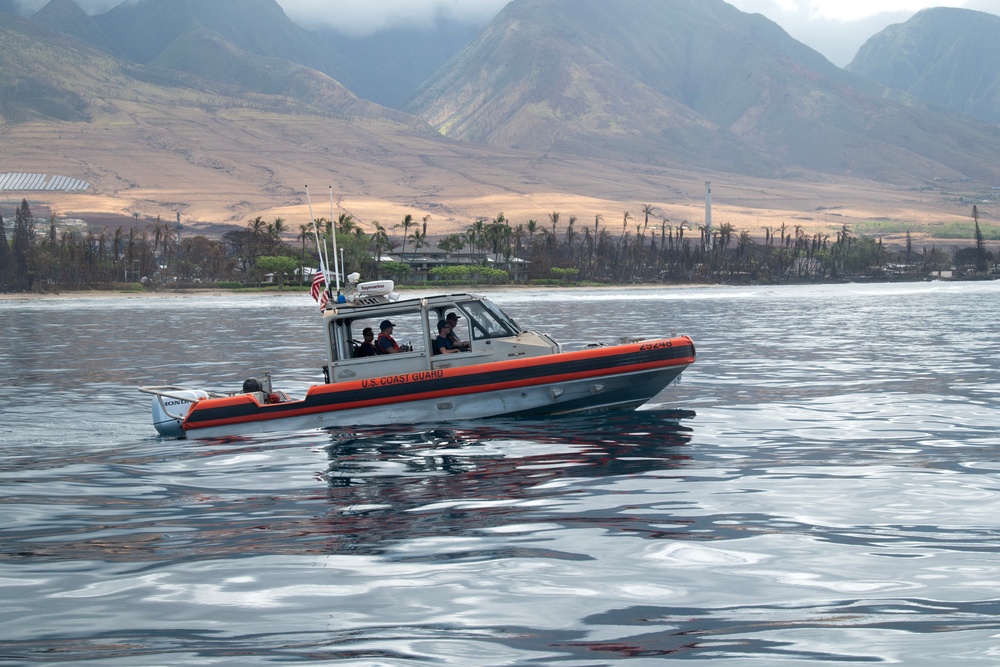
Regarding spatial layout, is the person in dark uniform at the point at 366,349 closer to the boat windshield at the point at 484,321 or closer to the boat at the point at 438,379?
the boat at the point at 438,379

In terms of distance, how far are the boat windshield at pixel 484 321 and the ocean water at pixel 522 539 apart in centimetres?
159

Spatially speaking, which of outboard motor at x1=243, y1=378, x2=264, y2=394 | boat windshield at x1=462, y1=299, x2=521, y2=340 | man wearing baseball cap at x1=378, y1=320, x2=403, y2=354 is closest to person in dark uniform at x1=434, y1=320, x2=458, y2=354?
boat windshield at x1=462, y1=299, x2=521, y2=340

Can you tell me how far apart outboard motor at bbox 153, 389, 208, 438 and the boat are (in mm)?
17

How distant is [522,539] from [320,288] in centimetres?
961

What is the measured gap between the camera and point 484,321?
1897 cm

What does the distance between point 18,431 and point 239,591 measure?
12660 mm

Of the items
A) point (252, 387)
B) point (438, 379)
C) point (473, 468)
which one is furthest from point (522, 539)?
point (252, 387)

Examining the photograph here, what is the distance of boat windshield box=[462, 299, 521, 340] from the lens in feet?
62.0

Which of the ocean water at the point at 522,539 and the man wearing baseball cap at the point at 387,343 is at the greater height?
the man wearing baseball cap at the point at 387,343

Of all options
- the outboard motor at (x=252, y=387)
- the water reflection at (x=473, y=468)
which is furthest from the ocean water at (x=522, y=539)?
the outboard motor at (x=252, y=387)

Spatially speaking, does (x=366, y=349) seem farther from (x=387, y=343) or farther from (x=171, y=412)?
(x=171, y=412)

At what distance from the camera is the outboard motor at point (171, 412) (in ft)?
62.0

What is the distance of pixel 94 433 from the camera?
777 inches

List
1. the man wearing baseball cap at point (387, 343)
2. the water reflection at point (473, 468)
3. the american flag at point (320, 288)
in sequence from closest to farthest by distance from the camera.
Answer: the water reflection at point (473, 468) < the american flag at point (320, 288) < the man wearing baseball cap at point (387, 343)
